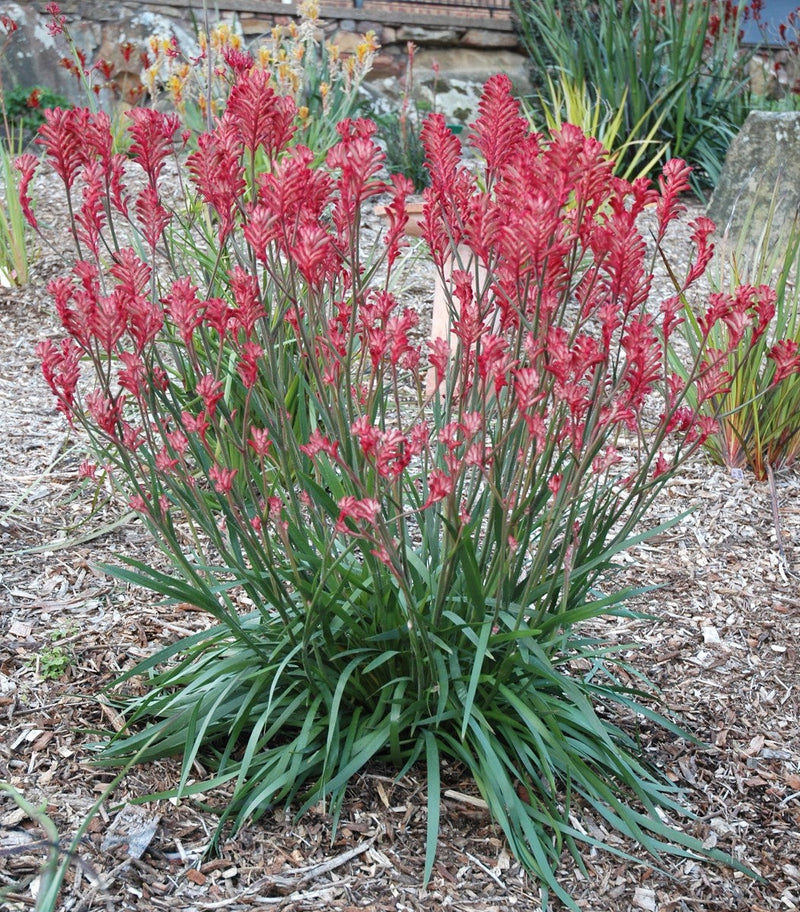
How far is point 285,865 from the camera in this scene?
6.31ft

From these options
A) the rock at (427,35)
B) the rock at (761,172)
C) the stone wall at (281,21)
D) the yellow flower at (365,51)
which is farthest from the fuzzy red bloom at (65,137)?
the rock at (427,35)

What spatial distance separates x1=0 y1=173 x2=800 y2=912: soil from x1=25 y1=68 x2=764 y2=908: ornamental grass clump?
0.07m

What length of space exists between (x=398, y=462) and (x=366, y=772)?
87cm

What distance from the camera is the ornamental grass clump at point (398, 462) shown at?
5.41 feet

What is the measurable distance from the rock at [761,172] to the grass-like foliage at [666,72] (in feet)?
2.64

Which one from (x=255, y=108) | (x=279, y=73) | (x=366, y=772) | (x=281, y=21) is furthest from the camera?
(x=281, y=21)

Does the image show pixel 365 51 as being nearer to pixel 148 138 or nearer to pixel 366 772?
pixel 148 138

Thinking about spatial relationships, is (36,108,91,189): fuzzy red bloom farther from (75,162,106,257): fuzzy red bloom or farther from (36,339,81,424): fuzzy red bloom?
(36,339,81,424): fuzzy red bloom

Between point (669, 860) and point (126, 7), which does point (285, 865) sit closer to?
point (669, 860)

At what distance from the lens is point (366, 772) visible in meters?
2.14

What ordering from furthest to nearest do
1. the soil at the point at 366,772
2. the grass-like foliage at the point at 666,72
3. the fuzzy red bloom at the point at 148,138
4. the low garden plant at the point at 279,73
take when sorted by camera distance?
the grass-like foliage at the point at 666,72 < the low garden plant at the point at 279,73 < the soil at the point at 366,772 < the fuzzy red bloom at the point at 148,138

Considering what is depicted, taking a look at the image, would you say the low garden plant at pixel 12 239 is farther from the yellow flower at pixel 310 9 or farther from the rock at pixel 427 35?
the rock at pixel 427 35

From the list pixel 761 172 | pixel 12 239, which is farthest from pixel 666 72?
pixel 12 239

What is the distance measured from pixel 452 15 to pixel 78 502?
6846 millimetres
